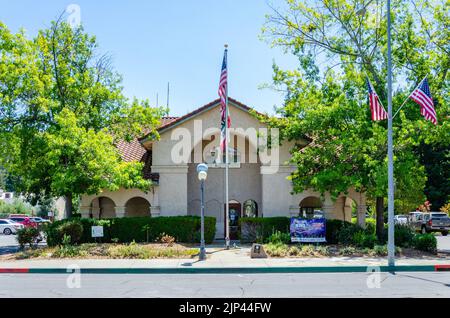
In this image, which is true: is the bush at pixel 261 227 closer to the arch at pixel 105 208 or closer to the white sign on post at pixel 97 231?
the white sign on post at pixel 97 231

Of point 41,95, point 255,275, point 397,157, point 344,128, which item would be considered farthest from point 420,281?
point 41,95

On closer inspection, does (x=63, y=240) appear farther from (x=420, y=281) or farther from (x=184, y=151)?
(x=420, y=281)

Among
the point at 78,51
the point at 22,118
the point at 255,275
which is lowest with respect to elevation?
the point at 255,275

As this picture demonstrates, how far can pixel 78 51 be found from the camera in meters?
24.4

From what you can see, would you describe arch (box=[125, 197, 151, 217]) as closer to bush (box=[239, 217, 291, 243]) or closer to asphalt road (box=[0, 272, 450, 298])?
bush (box=[239, 217, 291, 243])

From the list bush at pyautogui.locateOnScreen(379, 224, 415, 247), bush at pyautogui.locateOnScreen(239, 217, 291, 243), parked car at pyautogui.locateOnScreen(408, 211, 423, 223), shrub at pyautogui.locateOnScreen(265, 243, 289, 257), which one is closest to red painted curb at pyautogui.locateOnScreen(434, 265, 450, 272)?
bush at pyautogui.locateOnScreen(379, 224, 415, 247)

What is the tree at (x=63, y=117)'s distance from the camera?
841 inches

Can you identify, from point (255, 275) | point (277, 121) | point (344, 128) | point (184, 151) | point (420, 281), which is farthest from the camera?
point (184, 151)

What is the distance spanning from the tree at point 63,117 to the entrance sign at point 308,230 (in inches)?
301

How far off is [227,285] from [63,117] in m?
13.1

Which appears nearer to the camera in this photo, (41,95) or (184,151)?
(41,95)

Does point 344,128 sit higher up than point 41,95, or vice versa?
point 41,95

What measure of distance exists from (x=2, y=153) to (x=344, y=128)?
16409 mm

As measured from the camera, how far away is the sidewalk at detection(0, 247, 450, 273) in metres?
15.9
